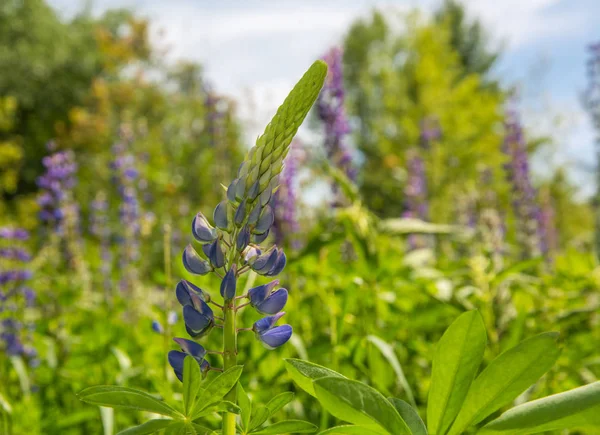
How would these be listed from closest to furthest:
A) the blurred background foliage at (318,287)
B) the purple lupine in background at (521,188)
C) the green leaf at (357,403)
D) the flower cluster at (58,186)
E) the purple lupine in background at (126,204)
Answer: the green leaf at (357,403)
the blurred background foliage at (318,287)
the flower cluster at (58,186)
the purple lupine in background at (521,188)
the purple lupine in background at (126,204)

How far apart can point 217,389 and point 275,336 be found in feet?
0.46

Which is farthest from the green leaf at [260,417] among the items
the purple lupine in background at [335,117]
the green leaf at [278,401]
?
the purple lupine in background at [335,117]

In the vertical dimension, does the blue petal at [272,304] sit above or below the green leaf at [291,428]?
above

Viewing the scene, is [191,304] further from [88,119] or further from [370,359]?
[88,119]

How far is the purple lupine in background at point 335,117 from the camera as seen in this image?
2.86 m

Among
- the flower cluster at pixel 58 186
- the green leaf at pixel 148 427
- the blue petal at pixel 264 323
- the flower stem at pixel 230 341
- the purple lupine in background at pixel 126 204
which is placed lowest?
the green leaf at pixel 148 427

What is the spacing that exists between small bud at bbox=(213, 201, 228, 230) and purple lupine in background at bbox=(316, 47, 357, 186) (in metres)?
2.14

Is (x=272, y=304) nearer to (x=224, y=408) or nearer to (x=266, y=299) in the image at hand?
(x=266, y=299)

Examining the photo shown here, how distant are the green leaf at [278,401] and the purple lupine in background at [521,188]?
11.3ft

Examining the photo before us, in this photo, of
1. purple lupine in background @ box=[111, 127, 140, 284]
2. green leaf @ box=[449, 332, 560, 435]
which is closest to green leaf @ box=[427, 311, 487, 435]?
green leaf @ box=[449, 332, 560, 435]

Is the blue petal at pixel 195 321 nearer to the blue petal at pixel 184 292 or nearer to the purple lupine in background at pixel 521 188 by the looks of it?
the blue petal at pixel 184 292

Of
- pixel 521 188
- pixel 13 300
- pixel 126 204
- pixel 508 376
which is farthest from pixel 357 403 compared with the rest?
pixel 521 188

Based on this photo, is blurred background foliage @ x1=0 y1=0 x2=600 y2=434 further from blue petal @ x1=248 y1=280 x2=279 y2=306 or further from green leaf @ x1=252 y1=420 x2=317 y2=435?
green leaf @ x1=252 y1=420 x2=317 y2=435

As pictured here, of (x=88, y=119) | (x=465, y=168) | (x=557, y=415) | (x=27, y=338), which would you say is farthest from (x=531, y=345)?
(x=88, y=119)
